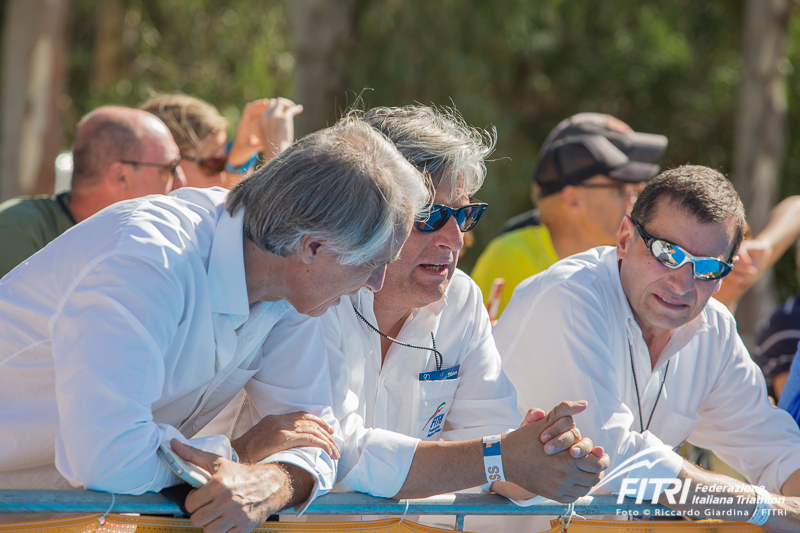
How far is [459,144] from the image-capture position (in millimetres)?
2447

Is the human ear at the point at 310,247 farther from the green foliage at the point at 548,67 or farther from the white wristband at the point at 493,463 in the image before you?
the green foliage at the point at 548,67

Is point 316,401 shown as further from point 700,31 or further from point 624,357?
point 700,31

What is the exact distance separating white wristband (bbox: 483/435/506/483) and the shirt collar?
2.58 feet

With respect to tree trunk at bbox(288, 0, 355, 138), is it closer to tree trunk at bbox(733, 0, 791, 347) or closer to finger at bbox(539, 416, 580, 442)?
tree trunk at bbox(733, 0, 791, 347)

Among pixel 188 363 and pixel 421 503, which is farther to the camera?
pixel 421 503

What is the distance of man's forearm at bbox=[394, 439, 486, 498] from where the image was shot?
85.0 inches

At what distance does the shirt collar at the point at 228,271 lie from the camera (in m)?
1.91

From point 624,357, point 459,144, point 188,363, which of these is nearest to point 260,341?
point 188,363

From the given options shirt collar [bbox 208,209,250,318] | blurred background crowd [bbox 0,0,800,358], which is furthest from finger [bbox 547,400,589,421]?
blurred background crowd [bbox 0,0,800,358]

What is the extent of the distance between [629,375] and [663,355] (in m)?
0.16

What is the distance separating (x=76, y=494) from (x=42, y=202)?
2359mm

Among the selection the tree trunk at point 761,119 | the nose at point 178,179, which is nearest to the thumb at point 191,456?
the nose at point 178,179

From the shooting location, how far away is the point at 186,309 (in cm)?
187

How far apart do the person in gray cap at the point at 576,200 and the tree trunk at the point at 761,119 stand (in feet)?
24.7
